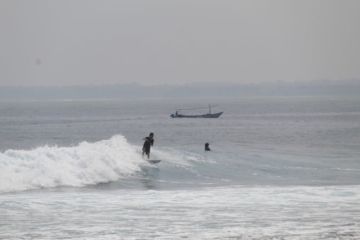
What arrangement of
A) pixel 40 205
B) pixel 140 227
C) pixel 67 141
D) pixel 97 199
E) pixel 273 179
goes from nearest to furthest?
pixel 140 227 → pixel 40 205 → pixel 97 199 → pixel 273 179 → pixel 67 141

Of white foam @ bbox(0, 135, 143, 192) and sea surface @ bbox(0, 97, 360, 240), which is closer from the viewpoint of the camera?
sea surface @ bbox(0, 97, 360, 240)

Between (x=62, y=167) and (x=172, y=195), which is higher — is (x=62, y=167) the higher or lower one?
the higher one

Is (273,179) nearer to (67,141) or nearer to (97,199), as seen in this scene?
(97,199)

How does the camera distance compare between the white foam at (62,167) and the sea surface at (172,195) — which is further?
the white foam at (62,167)

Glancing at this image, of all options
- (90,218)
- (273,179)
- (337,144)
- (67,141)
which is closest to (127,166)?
(273,179)

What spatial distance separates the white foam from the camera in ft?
98.3

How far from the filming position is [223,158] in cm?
4656

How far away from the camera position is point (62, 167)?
3284cm

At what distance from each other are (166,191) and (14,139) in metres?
57.3

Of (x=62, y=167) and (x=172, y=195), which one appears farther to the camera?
(x=62, y=167)

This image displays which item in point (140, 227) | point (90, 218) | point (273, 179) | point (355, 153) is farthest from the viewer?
point (355, 153)

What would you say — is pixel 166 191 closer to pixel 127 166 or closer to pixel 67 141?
pixel 127 166

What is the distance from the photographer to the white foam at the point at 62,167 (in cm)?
2995

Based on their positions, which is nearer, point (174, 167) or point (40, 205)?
point (40, 205)
